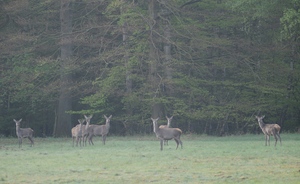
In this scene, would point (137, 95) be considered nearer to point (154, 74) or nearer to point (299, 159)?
point (154, 74)

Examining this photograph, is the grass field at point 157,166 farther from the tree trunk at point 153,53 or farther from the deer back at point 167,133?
the tree trunk at point 153,53

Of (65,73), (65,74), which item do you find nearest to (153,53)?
(65,73)

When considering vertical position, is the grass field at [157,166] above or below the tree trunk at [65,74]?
below

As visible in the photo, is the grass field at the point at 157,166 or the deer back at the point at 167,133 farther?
the deer back at the point at 167,133

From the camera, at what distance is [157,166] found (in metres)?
17.7

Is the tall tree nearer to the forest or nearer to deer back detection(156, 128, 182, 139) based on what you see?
the forest

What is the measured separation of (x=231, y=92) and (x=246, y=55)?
349 cm

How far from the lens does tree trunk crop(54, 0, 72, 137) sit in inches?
1511

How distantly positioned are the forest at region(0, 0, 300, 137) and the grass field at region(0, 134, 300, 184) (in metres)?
14.3

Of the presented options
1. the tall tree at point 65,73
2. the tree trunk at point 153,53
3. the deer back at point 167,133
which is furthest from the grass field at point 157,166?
the tall tree at point 65,73

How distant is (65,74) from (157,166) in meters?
22.0

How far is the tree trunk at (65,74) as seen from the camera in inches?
1511

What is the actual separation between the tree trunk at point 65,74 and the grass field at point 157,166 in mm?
15442

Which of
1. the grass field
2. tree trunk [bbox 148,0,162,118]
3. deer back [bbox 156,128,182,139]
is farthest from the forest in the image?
the grass field
